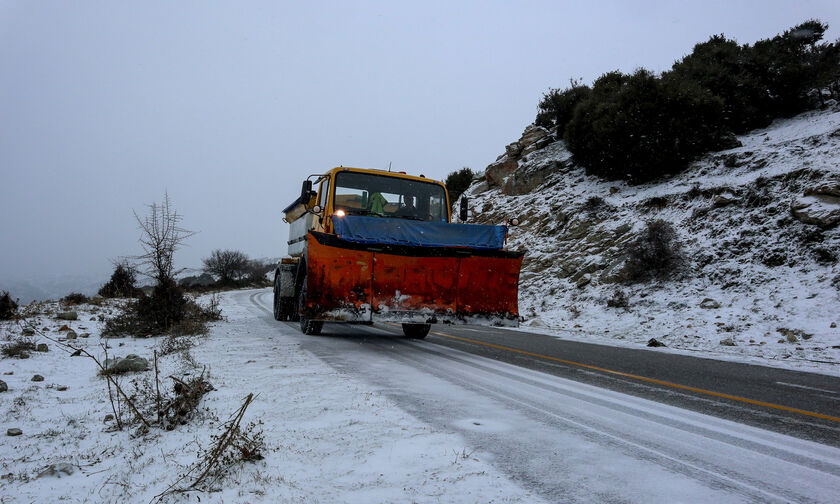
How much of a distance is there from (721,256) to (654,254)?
1.75 meters

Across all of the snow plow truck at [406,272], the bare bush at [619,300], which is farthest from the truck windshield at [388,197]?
the bare bush at [619,300]

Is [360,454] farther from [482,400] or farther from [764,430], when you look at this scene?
[764,430]

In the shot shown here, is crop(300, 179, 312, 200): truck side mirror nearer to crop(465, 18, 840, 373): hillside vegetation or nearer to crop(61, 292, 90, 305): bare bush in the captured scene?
crop(465, 18, 840, 373): hillside vegetation

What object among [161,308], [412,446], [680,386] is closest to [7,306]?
[161,308]

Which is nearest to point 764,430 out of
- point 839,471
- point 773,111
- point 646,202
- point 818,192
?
point 839,471

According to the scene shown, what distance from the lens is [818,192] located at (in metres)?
12.9

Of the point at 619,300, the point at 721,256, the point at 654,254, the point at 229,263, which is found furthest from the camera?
the point at 229,263

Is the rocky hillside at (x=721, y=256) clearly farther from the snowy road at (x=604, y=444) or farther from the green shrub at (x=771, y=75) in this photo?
the snowy road at (x=604, y=444)

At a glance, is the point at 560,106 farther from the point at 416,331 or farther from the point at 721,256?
the point at 416,331

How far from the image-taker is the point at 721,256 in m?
13.7

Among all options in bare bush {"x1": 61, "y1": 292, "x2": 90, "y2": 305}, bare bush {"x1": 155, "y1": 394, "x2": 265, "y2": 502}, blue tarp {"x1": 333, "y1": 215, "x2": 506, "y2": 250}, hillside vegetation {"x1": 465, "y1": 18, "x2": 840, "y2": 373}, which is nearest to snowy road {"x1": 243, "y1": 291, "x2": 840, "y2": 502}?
bare bush {"x1": 155, "y1": 394, "x2": 265, "y2": 502}

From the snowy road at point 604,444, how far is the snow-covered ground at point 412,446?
1cm

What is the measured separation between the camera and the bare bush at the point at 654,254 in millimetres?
14530

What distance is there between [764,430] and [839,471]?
93cm
